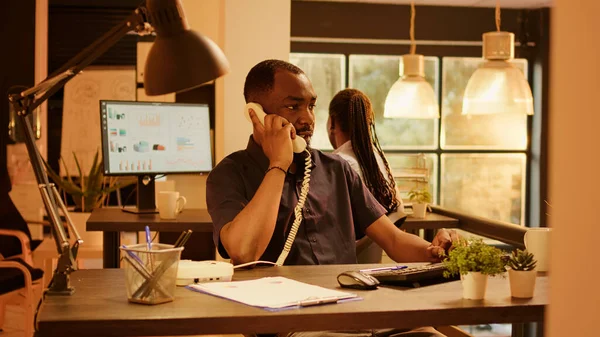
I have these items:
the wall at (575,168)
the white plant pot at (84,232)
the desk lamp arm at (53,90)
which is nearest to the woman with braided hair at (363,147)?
the white plant pot at (84,232)

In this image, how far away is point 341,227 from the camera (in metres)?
2.42

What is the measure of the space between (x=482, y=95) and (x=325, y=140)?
4.10m

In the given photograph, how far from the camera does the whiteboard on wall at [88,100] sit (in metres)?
8.03

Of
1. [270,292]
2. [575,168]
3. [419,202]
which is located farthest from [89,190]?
[575,168]

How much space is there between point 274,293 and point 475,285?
44cm

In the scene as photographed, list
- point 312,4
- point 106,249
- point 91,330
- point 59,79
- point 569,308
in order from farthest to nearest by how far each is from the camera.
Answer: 1. point 312,4
2. point 106,249
3. point 59,79
4. point 91,330
5. point 569,308

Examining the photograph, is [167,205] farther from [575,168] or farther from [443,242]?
[575,168]

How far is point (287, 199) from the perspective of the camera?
2396 mm

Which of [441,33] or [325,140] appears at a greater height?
[441,33]

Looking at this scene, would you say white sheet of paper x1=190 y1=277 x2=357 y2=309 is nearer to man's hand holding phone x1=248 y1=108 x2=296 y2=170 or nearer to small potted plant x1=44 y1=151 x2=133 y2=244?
man's hand holding phone x1=248 y1=108 x2=296 y2=170

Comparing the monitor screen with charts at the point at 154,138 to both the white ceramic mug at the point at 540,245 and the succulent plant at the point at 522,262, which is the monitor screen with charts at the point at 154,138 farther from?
the succulent plant at the point at 522,262

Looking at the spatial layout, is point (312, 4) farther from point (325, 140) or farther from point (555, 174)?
point (555, 174)

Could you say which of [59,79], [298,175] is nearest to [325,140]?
[298,175]

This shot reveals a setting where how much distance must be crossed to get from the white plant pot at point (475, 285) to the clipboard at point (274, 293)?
24 cm
